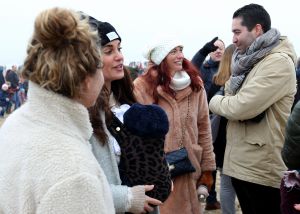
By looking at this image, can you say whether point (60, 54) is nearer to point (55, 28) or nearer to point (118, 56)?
point (55, 28)

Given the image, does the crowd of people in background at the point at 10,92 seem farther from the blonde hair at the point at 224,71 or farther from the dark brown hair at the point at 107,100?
the dark brown hair at the point at 107,100

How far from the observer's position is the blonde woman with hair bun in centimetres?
110

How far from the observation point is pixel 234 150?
2.98 m

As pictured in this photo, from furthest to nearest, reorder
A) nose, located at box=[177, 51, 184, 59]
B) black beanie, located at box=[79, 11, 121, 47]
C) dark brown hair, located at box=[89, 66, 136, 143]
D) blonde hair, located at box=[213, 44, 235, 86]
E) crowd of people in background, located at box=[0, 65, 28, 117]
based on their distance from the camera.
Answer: crowd of people in background, located at box=[0, 65, 28, 117]
blonde hair, located at box=[213, 44, 235, 86]
nose, located at box=[177, 51, 184, 59]
black beanie, located at box=[79, 11, 121, 47]
dark brown hair, located at box=[89, 66, 136, 143]

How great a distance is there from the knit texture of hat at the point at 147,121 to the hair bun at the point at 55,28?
74 centimetres

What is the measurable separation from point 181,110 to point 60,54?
1640 mm

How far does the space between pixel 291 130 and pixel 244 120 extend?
0.90 m

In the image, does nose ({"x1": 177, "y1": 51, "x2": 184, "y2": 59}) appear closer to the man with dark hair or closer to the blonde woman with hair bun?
the man with dark hair

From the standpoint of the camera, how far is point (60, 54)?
1182mm

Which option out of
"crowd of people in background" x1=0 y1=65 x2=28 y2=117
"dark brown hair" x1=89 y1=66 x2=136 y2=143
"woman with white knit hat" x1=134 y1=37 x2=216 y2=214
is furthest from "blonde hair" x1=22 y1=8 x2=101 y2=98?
"crowd of people in background" x1=0 y1=65 x2=28 y2=117

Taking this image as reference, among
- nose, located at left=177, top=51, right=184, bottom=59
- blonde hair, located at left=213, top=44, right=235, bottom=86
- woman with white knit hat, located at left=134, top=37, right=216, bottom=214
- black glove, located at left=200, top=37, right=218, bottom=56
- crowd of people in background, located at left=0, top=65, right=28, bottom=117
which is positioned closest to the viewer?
woman with white knit hat, located at left=134, top=37, right=216, bottom=214

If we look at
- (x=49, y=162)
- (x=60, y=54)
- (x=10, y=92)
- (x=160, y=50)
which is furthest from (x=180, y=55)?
(x=10, y=92)

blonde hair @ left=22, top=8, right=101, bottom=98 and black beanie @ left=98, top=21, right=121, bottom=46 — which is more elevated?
blonde hair @ left=22, top=8, right=101, bottom=98

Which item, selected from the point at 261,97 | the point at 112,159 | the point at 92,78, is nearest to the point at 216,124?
the point at 261,97
